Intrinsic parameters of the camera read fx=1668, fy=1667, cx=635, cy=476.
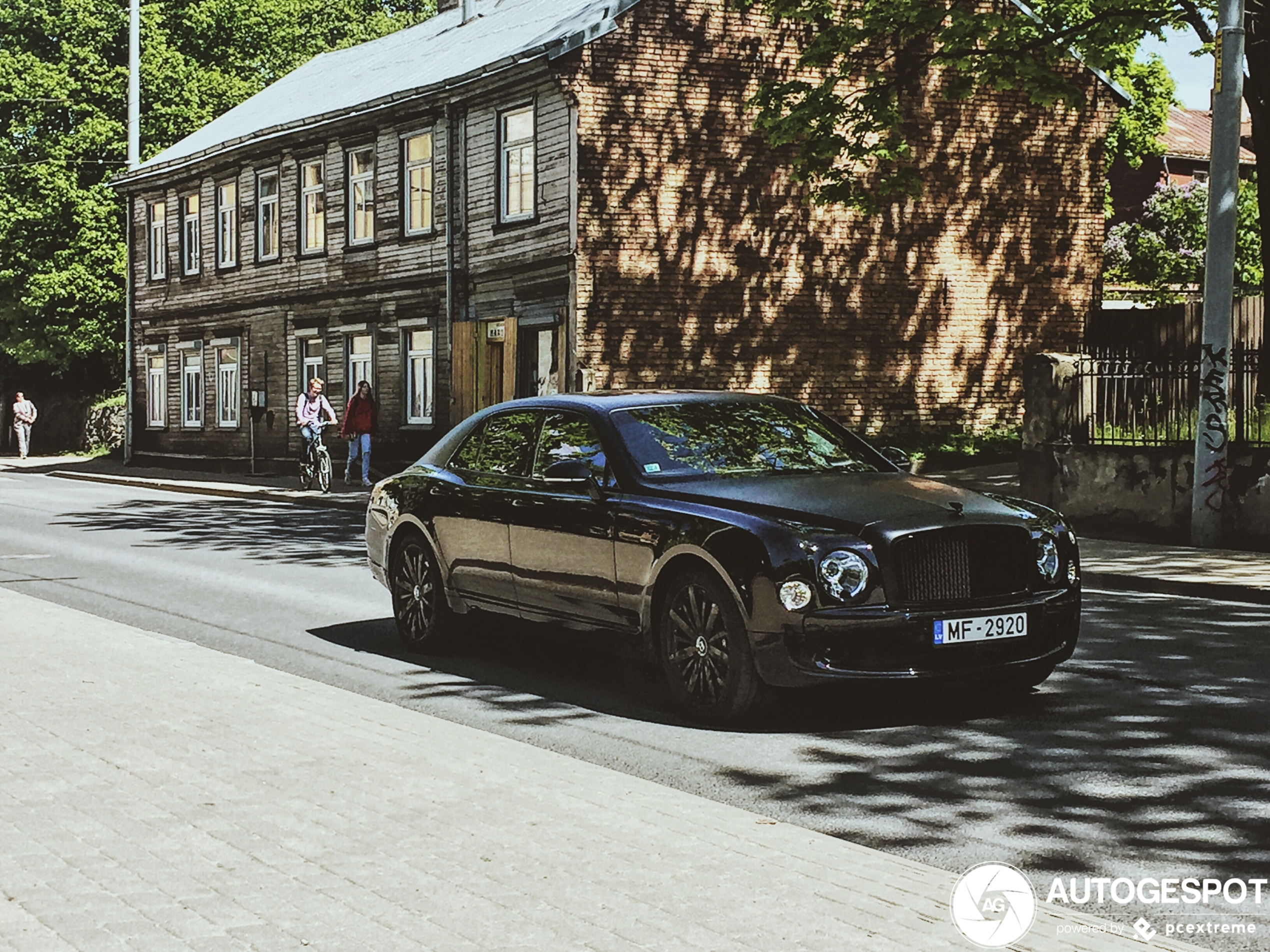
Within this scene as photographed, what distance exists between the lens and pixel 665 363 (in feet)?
91.2

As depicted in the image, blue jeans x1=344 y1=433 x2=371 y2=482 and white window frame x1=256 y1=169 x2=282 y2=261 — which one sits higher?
white window frame x1=256 y1=169 x2=282 y2=261

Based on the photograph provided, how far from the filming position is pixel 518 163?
95.4 ft

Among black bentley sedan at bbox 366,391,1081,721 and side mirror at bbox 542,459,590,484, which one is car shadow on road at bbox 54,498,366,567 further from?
side mirror at bbox 542,459,590,484

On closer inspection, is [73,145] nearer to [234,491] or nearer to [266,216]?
[266,216]

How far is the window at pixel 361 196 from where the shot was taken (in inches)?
1321

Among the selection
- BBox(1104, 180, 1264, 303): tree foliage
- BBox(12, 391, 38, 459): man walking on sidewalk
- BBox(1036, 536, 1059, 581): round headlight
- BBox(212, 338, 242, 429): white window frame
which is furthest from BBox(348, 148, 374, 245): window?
BBox(1036, 536, 1059, 581): round headlight

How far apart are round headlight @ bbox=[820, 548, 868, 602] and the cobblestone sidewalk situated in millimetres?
1502

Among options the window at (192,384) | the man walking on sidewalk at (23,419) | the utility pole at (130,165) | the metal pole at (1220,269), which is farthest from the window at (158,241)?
the metal pole at (1220,269)

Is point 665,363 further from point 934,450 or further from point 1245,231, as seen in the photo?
point 1245,231

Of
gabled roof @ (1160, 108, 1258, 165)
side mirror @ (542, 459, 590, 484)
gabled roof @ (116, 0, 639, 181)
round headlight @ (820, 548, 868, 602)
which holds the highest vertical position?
gabled roof @ (1160, 108, 1258, 165)

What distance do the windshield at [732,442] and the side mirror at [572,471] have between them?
253 mm

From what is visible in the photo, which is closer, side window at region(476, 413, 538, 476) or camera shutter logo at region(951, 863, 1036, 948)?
camera shutter logo at region(951, 863, 1036, 948)

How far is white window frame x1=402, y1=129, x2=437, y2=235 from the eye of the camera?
31.5 metres

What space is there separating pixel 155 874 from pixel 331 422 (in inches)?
941
